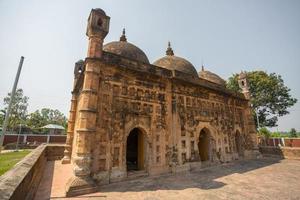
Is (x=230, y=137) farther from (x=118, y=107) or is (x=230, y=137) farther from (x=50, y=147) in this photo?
(x=50, y=147)


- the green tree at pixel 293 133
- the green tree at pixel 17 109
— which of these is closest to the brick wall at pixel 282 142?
the green tree at pixel 293 133

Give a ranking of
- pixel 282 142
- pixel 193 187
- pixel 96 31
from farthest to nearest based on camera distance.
Answer: pixel 282 142
pixel 96 31
pixel 193 187

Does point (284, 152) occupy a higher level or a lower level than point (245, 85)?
lower

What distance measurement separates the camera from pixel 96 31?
24.2 ft

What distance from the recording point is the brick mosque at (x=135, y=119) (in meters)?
6.50

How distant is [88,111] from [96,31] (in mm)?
3694

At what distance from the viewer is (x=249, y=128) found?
15.0 m

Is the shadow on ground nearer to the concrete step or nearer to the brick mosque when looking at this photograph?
the concrete step

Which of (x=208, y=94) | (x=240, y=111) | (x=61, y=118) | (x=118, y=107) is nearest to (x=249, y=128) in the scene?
(x=240, y=111)

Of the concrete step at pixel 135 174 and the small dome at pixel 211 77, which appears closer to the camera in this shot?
the concrete step at pixel 135 174

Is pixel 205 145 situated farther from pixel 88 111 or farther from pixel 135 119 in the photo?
pixel 88 111

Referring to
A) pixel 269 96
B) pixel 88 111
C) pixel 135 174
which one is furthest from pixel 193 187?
pixel 269 96

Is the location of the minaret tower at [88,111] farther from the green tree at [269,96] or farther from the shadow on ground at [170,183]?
the green tree at [269,96]

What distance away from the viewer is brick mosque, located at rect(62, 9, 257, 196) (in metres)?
6.50
